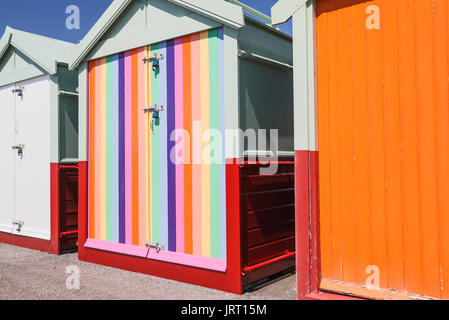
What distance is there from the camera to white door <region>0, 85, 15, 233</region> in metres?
7.46

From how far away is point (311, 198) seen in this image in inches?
152

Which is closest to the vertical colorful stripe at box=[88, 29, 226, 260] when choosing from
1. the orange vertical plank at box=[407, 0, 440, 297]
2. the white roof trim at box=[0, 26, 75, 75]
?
the white roof trim at box=[0, 26, 75, 75]

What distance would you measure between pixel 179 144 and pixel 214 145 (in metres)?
0.55

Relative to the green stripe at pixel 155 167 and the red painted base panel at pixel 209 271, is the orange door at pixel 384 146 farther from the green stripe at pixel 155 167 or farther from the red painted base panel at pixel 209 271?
the green stripe at pixel 155 167

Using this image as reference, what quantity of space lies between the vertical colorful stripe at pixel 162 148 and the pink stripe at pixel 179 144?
12 mm

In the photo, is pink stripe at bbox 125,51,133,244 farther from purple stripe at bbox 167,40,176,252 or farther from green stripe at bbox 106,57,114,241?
purple stripe at bbox 167,40,176,252

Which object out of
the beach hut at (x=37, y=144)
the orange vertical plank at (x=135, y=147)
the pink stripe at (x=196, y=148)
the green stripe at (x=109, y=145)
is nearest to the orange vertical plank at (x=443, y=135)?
the pink stripe at (x=196, y=148)

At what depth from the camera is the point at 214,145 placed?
475cm

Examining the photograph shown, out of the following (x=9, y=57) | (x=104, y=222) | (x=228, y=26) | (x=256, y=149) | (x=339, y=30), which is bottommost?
(x=104, y=222)

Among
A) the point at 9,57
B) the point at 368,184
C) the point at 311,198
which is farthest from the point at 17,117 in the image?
the point at 368,184

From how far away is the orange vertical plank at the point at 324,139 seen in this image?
381 centimetres

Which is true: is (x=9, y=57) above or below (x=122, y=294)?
above

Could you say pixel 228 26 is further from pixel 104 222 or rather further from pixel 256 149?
pixel 104 222
